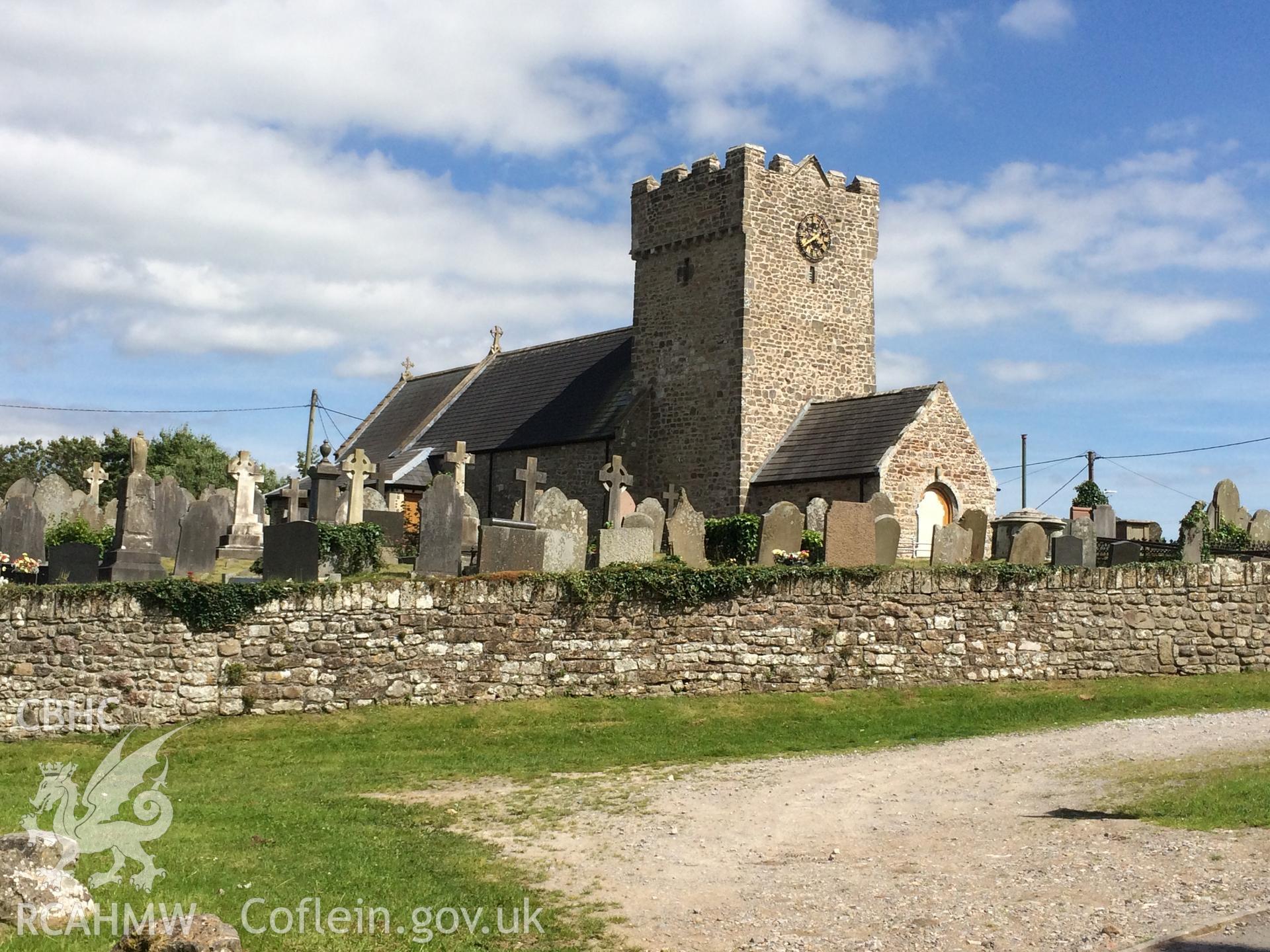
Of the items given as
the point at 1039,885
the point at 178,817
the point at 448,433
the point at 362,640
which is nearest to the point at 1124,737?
the point at 1039,885

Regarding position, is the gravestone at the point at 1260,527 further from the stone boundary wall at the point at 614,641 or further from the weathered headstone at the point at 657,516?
the weathered headstone at the point at 657,516

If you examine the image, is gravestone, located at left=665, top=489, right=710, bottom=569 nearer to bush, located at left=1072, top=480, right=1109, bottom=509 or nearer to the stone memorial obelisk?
the stone memorial obelisk

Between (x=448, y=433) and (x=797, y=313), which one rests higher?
(x=797, y=313)

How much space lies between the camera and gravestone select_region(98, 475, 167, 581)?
15875 mm

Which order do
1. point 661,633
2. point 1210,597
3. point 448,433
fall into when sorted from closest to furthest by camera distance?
point 661,633, point 1210,597, point 448,433

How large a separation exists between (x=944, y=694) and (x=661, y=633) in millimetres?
3716

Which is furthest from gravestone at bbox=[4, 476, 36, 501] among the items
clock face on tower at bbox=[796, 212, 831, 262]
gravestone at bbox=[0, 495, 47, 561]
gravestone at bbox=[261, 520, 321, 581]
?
clock face on tower at bbox=[796, 212, 831, 262]

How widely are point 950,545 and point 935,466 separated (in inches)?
356

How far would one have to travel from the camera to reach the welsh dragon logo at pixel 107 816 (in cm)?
690

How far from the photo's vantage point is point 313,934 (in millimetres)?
6289

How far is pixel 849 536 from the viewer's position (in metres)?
17.0

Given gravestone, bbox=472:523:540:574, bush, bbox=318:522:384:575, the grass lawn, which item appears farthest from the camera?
bush, bbox=318:522:384:575

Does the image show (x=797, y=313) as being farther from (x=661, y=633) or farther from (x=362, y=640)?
(x=362, y=640)

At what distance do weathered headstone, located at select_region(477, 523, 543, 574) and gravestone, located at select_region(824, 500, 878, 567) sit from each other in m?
3.92
